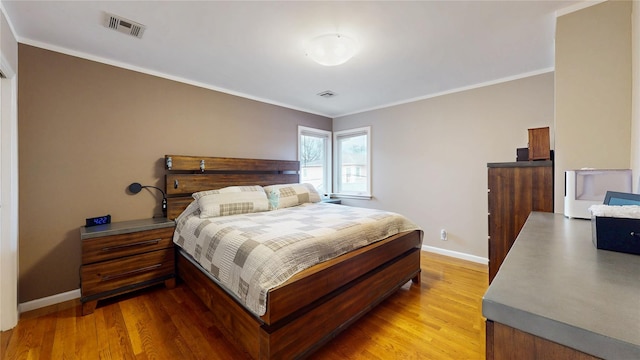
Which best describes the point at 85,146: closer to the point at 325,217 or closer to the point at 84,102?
the point at 84,102

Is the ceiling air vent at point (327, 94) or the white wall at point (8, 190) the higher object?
the ceiling air vent at point (327, 94)

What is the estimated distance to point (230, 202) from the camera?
2.77 metres

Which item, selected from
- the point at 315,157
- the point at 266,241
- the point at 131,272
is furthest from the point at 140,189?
the point at 315,157

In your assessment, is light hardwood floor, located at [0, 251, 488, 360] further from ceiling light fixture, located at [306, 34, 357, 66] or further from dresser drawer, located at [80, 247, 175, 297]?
ceiling light fixture, located at [306, 34, 357, 66]

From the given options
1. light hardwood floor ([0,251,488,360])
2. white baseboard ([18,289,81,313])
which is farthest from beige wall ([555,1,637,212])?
white baseboard ([18,289,81,313])

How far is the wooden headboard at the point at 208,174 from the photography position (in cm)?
291

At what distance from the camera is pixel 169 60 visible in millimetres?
2572

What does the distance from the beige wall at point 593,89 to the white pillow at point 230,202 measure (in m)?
2.75

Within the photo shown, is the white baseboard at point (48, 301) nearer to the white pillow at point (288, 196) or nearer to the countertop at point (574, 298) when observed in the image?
the white pillow at point (288, 196)

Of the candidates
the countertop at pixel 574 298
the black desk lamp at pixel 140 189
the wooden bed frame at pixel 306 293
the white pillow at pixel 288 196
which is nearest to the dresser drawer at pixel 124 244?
the wooden bed frame at pixel 306 293

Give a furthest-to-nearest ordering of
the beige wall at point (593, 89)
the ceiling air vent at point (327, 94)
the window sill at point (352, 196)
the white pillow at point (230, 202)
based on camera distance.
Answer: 1. the window sill at point (352, 196)
2. the ceiling air vent at point (327, 94)
3. the white pillow at point (230, 202)
4. the beige wall at point (593, 89)

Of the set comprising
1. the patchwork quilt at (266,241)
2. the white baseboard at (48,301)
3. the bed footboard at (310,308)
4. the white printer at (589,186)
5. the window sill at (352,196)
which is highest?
the white printer at (589,186)

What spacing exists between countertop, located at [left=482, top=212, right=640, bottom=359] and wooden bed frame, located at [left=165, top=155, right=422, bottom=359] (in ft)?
3.64

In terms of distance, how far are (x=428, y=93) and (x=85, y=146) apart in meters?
4.10
